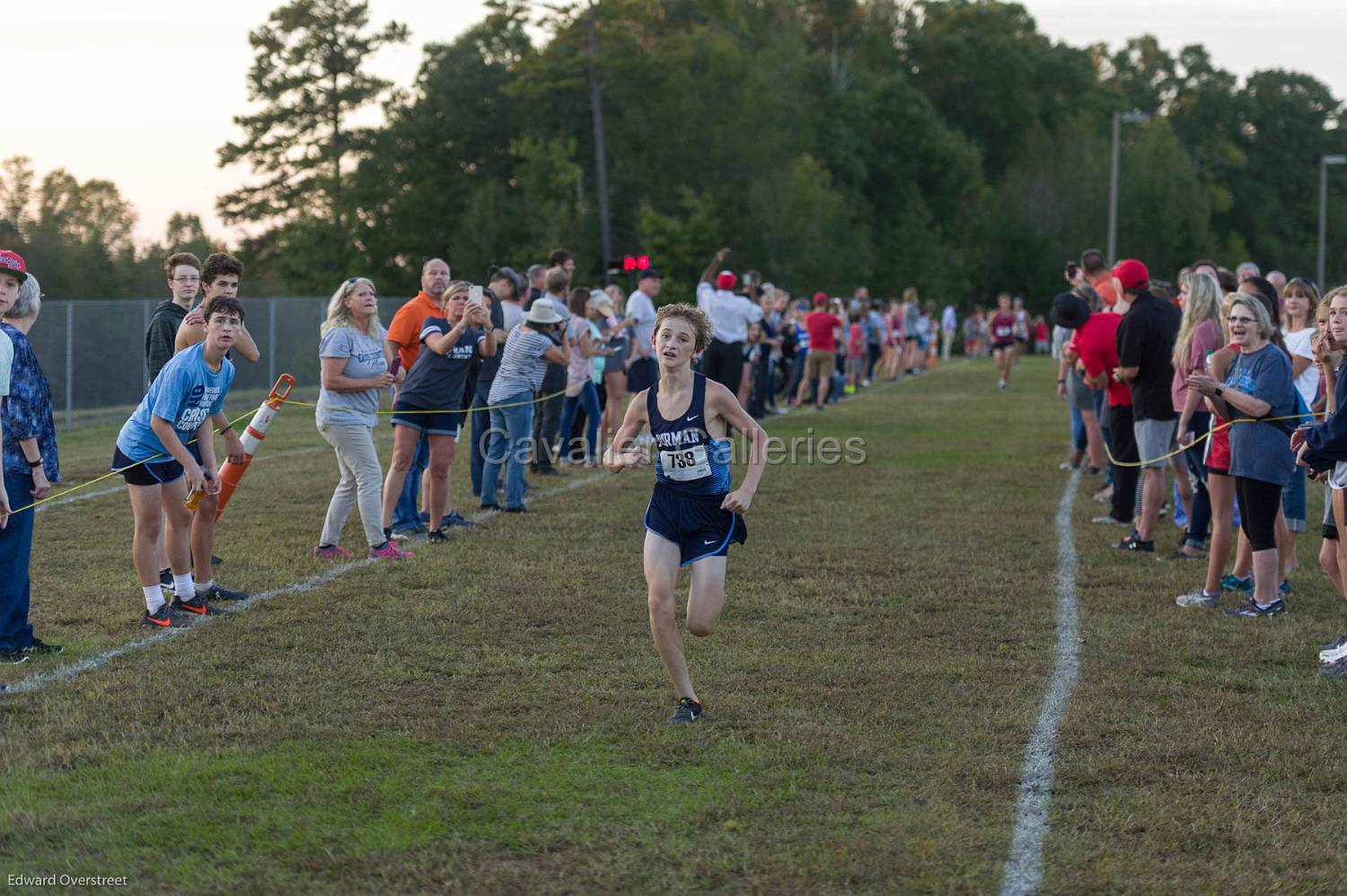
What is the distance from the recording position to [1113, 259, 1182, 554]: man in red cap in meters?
10.5

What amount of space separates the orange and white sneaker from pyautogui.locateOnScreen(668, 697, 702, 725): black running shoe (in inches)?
163

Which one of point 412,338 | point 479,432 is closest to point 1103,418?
point 479,432

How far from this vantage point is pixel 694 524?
6.18m

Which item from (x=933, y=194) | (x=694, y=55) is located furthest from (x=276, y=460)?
(x=933, y=194)

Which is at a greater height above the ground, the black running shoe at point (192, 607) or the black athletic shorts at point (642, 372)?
the black athletic shorts at point (642, 372)

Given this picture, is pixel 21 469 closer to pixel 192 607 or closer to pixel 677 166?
pixel 192 607

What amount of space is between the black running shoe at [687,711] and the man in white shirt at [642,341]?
1066 centimetres

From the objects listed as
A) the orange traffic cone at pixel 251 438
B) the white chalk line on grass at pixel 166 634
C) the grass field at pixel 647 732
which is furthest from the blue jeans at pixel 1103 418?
the orange traffic cone at pixel 251 438

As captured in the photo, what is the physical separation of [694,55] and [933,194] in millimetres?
25893

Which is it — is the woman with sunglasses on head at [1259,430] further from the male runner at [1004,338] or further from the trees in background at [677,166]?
the trees in background at [677,166]

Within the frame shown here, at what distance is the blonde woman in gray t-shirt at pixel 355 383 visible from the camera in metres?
9.55

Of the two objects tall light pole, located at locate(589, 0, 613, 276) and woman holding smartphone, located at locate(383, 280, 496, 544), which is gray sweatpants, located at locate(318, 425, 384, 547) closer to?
woman holding smartphone, located at locate(383, 280, 496, 544)

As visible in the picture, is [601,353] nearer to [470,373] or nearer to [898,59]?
[470,373]

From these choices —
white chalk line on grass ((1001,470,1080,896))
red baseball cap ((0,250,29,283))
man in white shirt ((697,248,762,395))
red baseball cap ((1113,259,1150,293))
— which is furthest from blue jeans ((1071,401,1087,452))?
red baseball cap ((0,250,29,283))
